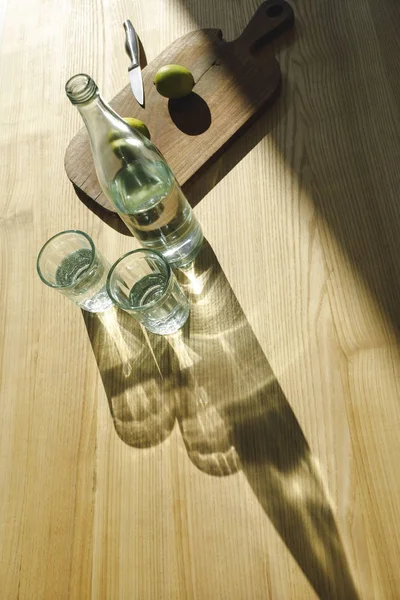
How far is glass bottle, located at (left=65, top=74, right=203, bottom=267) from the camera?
0.72m

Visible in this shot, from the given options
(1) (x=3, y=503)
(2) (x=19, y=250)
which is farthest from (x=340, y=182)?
(1) (x=3, y=503)

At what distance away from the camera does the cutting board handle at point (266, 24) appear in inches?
35.9

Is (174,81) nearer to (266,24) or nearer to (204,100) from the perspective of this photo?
(204,100)

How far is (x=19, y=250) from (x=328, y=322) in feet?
1.66

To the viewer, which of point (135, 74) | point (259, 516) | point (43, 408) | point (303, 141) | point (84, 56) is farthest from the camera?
point (84, 56)

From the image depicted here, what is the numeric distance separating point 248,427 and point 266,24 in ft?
2.26

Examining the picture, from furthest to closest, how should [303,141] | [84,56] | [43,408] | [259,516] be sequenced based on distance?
1. [84,56]
2. [303,141]
3. [43,408]
4. [259,516]

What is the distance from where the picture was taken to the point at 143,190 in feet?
2.41

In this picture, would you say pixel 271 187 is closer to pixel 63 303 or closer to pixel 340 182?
pixel 340 182

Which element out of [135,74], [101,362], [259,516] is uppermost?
[135,74]

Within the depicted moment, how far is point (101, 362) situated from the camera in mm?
731

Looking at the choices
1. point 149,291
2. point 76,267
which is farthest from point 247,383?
point 76,267

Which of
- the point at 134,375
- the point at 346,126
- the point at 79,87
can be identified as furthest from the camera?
the point at 346,126

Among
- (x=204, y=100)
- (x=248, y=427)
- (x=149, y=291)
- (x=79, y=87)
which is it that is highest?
(x=79, y=87)
